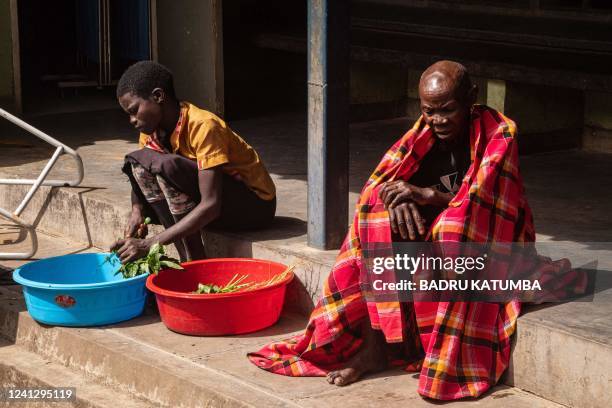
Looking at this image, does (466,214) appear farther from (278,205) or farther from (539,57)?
(539,57)

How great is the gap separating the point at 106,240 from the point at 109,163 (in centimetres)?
110

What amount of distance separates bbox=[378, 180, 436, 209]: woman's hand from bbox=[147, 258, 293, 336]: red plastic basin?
0.81 metres

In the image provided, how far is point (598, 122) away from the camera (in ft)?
23.9

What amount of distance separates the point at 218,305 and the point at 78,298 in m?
0.63

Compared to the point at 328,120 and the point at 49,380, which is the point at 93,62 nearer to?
the point at 328,120

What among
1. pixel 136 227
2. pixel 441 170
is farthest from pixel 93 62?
pixel 441 170

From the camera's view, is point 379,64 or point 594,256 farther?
point 379,64

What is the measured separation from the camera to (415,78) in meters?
8.42

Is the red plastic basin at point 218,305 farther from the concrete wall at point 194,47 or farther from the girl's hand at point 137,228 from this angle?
the concrete wall at point 194,47

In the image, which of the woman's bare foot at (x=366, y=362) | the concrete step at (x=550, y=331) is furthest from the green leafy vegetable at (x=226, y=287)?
the woman's bare foot at (x=366, y=362)

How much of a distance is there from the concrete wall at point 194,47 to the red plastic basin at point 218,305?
368cm

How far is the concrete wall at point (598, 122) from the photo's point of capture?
7246 millimetres

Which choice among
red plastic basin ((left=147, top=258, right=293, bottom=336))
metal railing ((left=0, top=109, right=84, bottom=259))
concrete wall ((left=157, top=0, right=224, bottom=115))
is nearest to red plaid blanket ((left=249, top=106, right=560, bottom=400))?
red plastic basin ((left=147, top=258, right=293, bottom=336))

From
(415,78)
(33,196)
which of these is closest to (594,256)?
(33,196)
